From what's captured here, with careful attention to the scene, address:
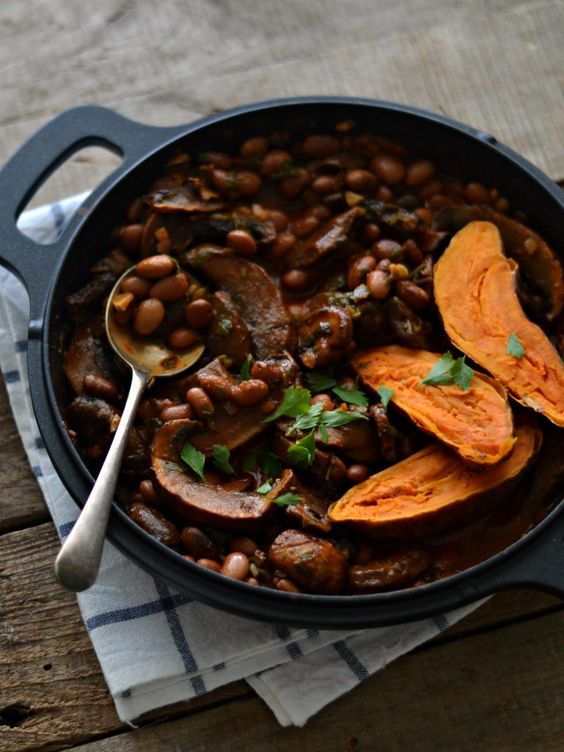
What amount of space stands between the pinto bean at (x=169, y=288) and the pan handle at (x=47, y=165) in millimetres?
356

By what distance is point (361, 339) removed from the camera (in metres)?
3.44

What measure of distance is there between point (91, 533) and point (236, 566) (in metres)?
0.47

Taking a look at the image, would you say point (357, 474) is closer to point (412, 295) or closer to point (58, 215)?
point (412, 295)

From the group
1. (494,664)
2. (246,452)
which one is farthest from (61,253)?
(494,664)

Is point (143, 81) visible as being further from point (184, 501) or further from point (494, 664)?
point (494, 664)

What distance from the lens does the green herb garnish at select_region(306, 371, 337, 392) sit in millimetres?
3355

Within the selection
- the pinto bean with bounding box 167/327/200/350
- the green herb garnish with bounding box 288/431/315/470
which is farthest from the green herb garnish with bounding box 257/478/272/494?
the pinto bean with bounding box 167/327/200/350

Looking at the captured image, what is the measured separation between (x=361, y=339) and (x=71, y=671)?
155 cm

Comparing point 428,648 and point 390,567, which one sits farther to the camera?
point 428,648

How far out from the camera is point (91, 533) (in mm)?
2783

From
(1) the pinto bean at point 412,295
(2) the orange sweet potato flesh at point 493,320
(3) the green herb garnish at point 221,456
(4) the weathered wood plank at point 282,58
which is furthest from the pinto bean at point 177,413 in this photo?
(4) the weathered wood plank at point 282,58

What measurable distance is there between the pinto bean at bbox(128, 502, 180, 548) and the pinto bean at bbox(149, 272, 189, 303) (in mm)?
774

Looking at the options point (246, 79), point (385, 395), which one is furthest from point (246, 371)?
point (246, 79)

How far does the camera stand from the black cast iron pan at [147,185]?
9.16ft
